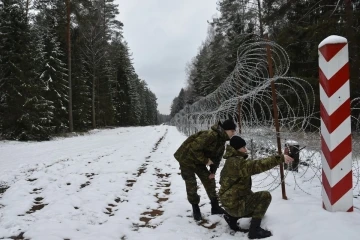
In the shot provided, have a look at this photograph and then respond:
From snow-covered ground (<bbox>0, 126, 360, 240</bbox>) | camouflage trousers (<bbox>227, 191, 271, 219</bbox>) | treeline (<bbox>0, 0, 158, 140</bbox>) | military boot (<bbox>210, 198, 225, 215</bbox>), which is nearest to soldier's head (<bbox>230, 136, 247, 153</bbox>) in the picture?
camouflage trousers (<bbox>227, 191, 271, 219</bbox>)

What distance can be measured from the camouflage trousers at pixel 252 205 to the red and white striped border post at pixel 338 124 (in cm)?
68

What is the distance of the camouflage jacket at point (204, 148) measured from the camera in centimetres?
404

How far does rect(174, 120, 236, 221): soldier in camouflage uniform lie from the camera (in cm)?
402

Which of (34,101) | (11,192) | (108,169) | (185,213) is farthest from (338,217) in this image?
(34,101)

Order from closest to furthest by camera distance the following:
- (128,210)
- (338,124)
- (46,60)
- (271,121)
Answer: (338,124), (128,210), (271,121), (46,60)

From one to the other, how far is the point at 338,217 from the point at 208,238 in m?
1.41

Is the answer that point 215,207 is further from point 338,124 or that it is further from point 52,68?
point 52,68

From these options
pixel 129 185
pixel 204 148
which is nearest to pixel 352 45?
pixel 204 148

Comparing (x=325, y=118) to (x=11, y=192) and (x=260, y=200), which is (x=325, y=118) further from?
(x=11, y=192)

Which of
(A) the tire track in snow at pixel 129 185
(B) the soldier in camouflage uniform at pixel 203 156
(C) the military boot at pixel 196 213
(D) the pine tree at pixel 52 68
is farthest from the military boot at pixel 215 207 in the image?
(D) the pine tree at pixel 52 68

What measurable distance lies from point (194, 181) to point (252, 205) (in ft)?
3.33

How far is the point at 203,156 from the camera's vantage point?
162 inches

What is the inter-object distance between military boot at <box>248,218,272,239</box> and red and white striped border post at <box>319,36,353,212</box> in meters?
0.76

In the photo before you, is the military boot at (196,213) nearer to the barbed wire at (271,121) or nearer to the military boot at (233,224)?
the military boot at (233,224)
